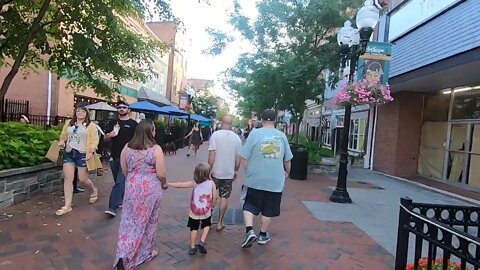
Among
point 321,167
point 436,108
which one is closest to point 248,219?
point 321,167

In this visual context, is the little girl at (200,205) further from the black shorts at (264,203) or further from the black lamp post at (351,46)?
the black lamp post at (351,46)

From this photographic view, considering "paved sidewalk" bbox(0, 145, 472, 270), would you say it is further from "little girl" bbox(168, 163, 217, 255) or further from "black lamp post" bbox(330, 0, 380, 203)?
"black lamp post" bbox(330, 0, 380, 203)

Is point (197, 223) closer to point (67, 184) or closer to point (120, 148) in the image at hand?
point (120, 148)

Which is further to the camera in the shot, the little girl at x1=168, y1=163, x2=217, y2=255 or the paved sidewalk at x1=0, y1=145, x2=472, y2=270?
the little girl at x1=168, y1=163, x2=217, y2=255

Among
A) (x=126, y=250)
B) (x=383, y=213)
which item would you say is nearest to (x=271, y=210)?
(x=126, y=250)

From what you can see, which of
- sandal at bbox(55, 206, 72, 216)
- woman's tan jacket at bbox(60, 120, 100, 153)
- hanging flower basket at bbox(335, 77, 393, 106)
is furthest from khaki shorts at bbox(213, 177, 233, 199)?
hanging flower basket at bbox(335, 77, 393, 106)

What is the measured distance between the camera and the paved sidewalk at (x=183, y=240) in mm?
4121

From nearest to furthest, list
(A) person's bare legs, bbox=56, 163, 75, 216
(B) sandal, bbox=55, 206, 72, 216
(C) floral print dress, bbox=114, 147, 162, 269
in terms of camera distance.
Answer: (C) floral print dress, bbox=114, 147, 162, 269 < (B) sandal, bbox=55, 206, 72, 216 < (A) person's bare legs, bbox=56, 163, 75, 216

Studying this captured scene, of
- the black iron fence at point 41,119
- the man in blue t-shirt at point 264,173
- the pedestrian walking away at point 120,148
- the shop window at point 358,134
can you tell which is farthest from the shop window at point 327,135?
the man in blue t-shirt at point 264,173

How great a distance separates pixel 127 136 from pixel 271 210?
2.59m

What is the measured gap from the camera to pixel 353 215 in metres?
7.22

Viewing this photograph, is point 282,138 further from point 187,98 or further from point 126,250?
point 187,98

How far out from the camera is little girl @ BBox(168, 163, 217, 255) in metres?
4.43

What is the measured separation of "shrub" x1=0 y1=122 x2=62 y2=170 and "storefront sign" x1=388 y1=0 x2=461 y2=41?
31.6 feet
